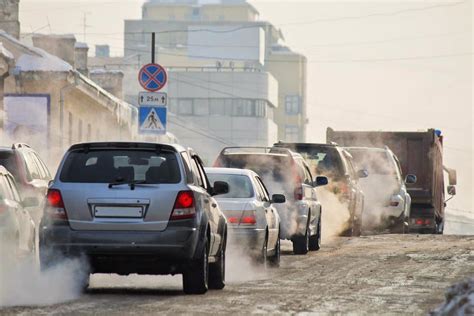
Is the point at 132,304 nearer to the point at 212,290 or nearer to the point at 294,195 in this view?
the point at 212,290

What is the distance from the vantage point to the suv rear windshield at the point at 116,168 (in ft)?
51.1

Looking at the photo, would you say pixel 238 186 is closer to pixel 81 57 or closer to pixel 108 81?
pixel 81 57

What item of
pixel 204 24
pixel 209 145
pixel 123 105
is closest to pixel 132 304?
pixel 123 105

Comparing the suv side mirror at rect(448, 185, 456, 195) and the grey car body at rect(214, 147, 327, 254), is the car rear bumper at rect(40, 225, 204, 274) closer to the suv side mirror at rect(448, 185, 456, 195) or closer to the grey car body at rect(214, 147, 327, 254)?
the grey car body at rect(214, 147, 327, 254)

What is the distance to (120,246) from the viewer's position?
15.3 m

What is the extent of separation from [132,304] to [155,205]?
51.8 inches

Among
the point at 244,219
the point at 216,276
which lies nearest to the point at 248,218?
the point at 244,219

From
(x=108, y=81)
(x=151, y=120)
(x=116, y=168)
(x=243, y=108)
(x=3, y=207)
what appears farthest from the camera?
(x=243, y=108)

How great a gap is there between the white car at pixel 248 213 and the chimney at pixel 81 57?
1831 inches

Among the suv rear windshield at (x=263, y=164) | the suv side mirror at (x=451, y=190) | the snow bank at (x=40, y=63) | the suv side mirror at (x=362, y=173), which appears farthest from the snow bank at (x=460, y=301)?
the snow bank at (x=40, y=63)

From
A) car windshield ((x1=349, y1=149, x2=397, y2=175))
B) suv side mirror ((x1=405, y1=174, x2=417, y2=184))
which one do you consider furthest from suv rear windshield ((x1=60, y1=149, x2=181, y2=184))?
A: suv side mirror ((x1=405, y1=174, x2=417, y2=184))

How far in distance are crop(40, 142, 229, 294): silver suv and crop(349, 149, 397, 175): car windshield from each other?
20.5 meters

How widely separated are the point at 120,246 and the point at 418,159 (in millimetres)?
25977

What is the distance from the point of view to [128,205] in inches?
605
